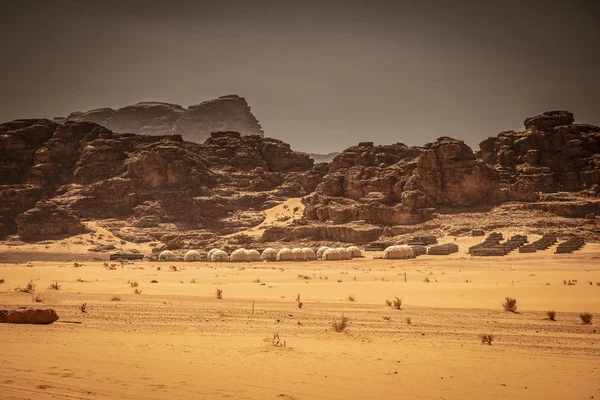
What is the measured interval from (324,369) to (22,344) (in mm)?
5955

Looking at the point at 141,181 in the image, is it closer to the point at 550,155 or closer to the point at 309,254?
the point at 309,254

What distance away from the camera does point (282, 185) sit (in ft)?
335

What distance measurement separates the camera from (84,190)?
9750 cm

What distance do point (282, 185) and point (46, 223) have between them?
3924 cm

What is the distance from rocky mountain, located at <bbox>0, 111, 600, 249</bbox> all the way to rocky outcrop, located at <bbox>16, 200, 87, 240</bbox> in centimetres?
16

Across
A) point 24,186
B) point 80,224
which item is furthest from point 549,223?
point 24,186

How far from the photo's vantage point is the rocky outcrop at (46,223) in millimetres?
84312

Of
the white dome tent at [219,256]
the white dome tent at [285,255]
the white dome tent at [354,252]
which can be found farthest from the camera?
the white dome tent at [219,256]

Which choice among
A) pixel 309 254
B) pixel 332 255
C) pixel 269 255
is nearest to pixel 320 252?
pixel 309 254

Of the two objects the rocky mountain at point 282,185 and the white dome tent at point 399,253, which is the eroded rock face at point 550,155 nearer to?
the rocky mountain at point 282,185

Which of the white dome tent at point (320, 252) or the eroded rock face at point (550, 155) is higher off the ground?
the eroded rock face at point (550, 155)

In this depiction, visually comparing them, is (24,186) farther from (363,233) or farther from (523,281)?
(523,281)

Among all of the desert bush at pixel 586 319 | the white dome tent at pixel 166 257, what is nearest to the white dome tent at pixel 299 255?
the white dome tent at pixel 166 257

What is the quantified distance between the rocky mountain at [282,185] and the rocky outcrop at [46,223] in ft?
0.53
